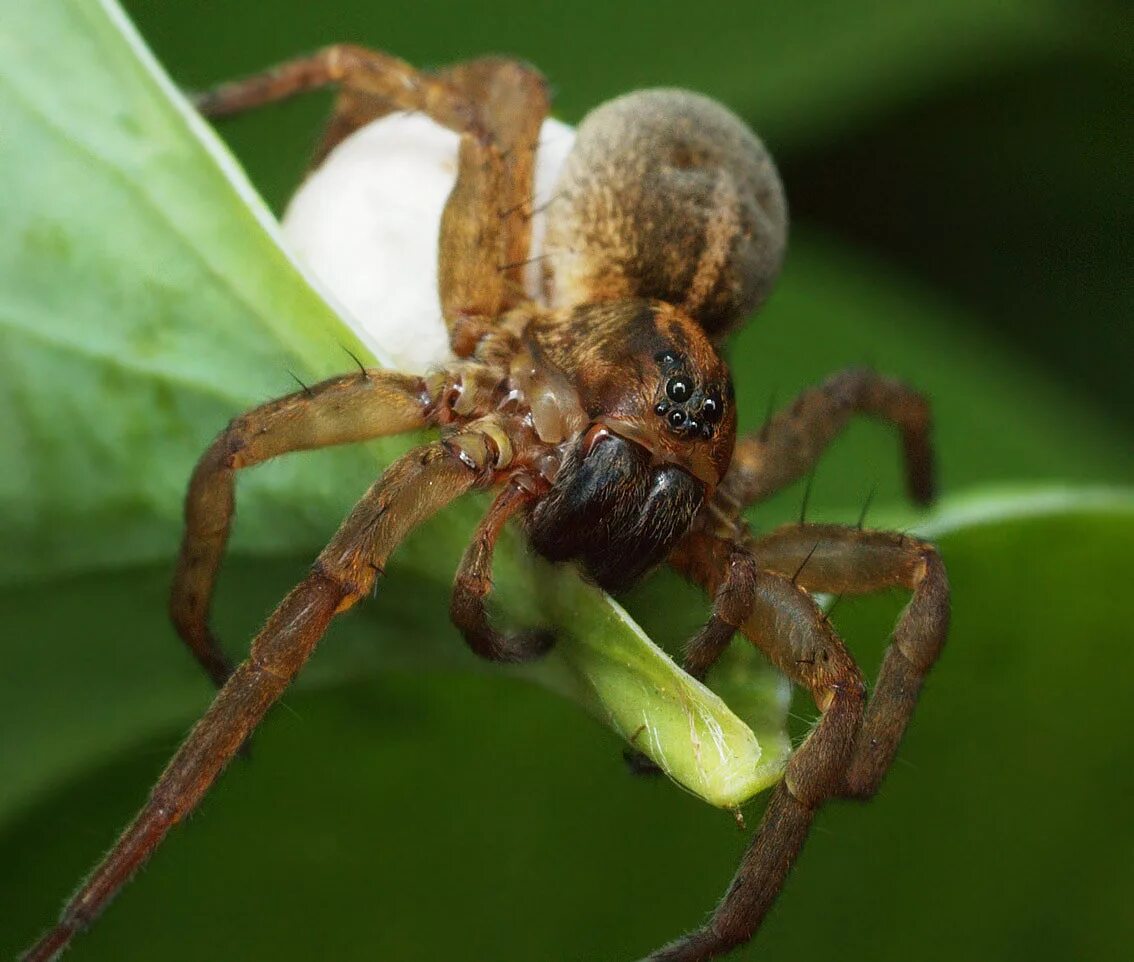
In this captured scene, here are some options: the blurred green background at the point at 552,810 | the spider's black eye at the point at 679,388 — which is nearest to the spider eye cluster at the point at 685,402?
the spider's black eye at the point at 679,388

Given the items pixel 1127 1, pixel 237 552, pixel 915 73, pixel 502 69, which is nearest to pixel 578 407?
pixel 237 552

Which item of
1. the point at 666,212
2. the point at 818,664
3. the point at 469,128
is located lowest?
the point at 818,664

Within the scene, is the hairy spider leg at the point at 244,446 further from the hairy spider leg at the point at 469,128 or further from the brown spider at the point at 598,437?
the hairy spider leg at the point at 469,128

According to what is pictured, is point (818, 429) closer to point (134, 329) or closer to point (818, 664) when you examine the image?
point (818, 664)

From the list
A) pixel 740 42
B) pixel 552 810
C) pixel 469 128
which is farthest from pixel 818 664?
pixel 740 42

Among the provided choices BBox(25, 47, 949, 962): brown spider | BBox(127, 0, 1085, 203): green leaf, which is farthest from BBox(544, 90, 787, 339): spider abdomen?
BBox(127, 0, 1085, 203): green leaf

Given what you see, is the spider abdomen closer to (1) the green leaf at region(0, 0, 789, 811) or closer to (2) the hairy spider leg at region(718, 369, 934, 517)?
(2) the hairy spider leg at region(718, 369, 934, 517)
